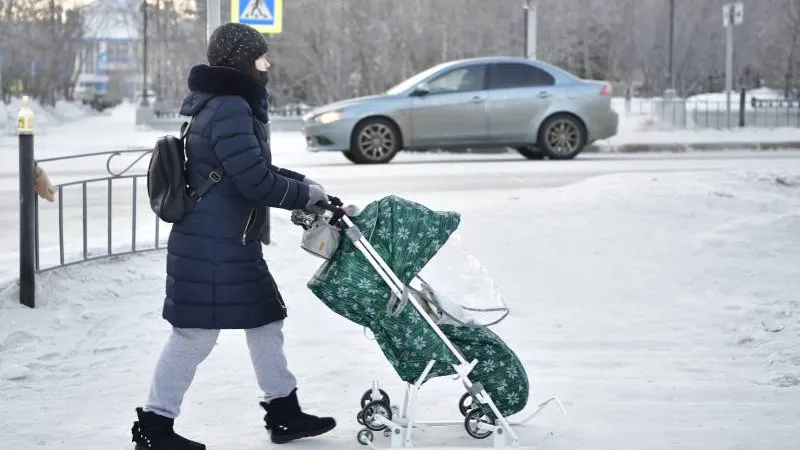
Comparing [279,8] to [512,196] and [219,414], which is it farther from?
[219,414]

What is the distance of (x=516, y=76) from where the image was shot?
18.7 meters

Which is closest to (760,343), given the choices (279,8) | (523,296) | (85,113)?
(523,296)

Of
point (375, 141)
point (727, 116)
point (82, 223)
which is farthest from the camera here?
point (727, 116)

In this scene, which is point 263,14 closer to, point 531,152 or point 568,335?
point 568,335

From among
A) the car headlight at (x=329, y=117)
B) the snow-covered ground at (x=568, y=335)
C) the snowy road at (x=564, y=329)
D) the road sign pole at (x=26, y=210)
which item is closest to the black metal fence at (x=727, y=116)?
the car headlight at (x=329, y=117)

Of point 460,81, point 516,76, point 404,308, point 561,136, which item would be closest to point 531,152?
point 561,136

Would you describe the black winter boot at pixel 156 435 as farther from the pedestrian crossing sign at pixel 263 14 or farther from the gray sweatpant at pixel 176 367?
the pedestrian crossing sign at pixel 263 14

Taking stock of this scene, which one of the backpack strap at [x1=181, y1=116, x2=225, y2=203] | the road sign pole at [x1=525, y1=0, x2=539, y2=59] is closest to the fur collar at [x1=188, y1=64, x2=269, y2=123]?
the backpack strap at [x1=181, y1=116, x2=225, y2=203]

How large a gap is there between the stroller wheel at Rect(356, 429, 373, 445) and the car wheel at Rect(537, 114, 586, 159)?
13.8 m

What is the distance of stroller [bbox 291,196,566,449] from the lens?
4.89 meters

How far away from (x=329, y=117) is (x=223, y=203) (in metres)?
13.1

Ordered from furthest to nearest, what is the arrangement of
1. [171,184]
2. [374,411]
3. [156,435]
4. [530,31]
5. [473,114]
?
[530,31], [473,114], [374,411], [156,435], [171,184]

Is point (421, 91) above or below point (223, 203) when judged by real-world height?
above

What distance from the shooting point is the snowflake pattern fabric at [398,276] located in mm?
4898
